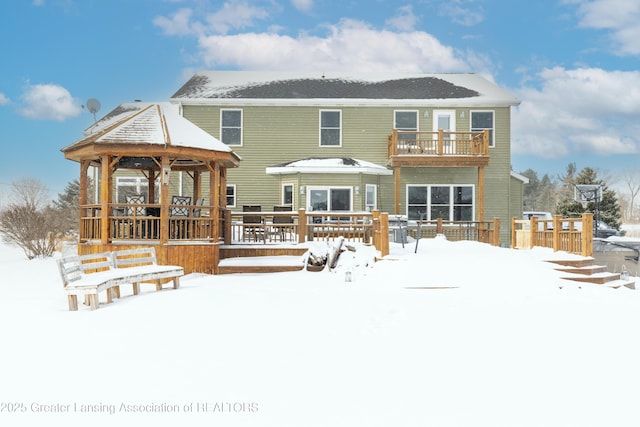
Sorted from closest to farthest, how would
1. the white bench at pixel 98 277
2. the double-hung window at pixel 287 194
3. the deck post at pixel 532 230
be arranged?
1. the white bench at pixel 98 277
2. the deck post at pixel 532 230
3. the double-hung window at pixel 287 194

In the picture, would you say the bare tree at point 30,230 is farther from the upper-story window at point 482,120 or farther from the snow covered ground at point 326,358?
the upper-story window at point 482,120

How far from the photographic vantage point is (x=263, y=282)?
1262 centimetres

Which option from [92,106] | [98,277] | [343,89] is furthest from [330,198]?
[92,106]

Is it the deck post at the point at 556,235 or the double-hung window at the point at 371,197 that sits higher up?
the double-hung window at the point at 371,197

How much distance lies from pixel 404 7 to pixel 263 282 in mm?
26577

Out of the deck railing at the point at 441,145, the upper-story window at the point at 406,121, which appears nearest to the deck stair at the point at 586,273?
the deck railing at the point at 441,145

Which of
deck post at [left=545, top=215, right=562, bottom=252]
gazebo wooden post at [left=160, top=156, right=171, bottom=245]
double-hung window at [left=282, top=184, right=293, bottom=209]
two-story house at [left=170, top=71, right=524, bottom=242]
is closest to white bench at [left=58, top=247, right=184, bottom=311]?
gazebo wooden post at [left=160, top=156, right=171, bottom=245]

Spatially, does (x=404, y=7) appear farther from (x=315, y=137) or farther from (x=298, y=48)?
(x=315, y=137)

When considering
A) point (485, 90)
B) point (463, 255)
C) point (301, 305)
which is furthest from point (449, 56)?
point (301, 305)

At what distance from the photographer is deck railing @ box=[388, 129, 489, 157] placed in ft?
71.4

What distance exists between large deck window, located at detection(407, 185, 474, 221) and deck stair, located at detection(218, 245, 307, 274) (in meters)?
9.27

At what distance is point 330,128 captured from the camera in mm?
24047

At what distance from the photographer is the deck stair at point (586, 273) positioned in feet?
43.4

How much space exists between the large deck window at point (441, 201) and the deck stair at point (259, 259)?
9268 mm
